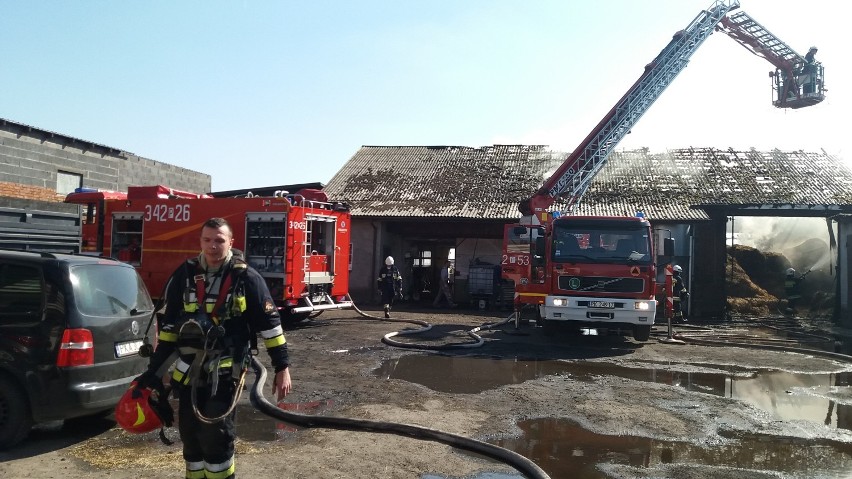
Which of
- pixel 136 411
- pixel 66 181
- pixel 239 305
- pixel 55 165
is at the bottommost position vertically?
pixel 136 411

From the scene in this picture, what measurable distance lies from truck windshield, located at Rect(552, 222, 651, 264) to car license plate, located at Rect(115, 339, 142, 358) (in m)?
8.16

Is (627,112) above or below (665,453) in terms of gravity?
above

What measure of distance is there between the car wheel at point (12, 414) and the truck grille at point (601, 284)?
29.5ft

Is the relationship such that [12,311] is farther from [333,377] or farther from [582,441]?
[582,441]

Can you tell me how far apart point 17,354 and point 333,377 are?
403 cm

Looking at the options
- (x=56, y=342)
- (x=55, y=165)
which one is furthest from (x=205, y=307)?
(x=55, y=165)

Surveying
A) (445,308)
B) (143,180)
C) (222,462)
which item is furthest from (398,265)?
(222,462)

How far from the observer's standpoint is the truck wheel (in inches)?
484

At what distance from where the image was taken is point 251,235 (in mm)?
12930

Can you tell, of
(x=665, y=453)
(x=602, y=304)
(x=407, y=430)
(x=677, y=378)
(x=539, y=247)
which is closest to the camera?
(x=665, y=453)

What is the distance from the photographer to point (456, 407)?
6.99 metres

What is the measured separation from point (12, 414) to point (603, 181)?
2034 cm

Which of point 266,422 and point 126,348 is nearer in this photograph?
point 126,348

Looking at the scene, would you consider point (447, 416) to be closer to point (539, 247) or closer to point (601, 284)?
point (601, 284)
